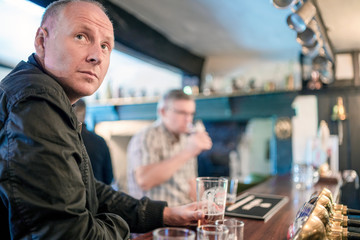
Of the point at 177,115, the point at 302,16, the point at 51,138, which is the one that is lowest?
the point at 51,138

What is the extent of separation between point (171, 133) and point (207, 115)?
2542mm

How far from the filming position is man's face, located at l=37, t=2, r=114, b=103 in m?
0.83

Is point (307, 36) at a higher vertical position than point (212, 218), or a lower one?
higher

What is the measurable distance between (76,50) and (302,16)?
5.29 ft

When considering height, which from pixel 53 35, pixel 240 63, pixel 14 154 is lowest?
pixel 14 154

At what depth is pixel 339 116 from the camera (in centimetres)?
437

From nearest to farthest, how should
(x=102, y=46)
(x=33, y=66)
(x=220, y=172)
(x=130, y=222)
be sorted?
(x=33, y=66)
(x=102, y=46)
(x=130, y=222)
(x=220, y=172)

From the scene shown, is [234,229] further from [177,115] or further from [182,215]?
[177,115]

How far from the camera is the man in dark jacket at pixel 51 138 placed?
0.60 meters

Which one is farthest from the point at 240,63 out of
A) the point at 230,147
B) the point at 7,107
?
the point at 7,107

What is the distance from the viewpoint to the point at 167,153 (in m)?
2.29

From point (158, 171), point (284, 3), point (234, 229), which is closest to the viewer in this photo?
point (234, 229)

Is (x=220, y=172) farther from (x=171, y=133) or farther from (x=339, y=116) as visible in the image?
(x=171, y=133)

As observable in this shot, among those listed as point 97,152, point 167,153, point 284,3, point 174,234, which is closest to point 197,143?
point 167,153
